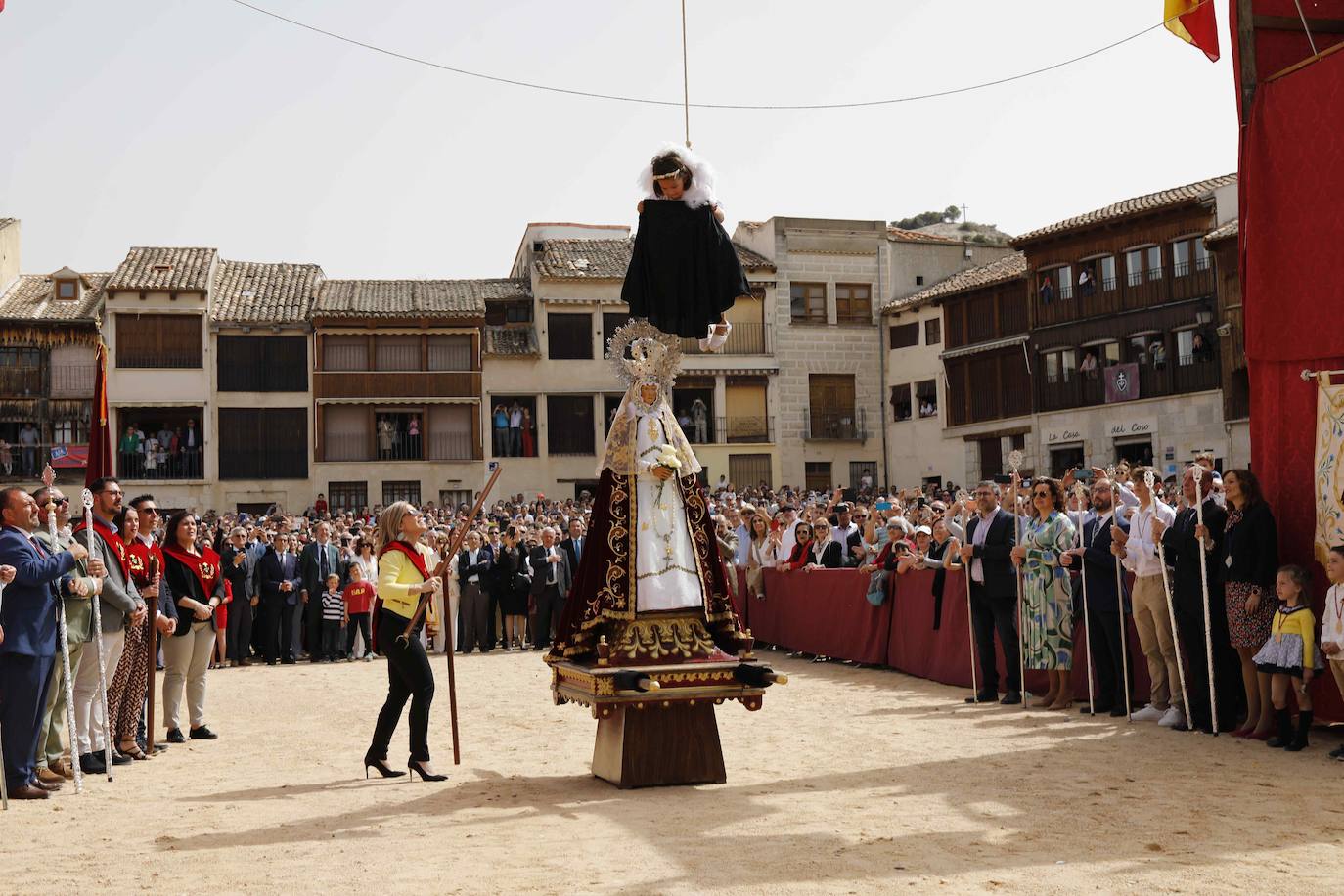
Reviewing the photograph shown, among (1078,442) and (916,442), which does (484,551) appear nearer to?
(1078,442)

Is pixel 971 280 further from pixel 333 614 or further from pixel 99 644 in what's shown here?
pixel 99 644

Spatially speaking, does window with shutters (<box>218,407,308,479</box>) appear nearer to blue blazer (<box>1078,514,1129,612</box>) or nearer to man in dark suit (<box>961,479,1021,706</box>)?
man in dark suit (<box>961,479,1021,706</box>)

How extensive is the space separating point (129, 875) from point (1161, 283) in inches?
1385

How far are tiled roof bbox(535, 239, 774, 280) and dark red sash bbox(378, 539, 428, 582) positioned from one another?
35.8 meters

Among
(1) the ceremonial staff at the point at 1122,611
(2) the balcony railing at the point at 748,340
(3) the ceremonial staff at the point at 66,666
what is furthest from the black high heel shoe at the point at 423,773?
(2) the balcony railing at the point at 748,340

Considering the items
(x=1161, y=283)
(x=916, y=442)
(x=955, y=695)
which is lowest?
(x=955, y=695)

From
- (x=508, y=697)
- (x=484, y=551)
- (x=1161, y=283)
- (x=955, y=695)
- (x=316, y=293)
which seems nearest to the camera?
(x=955, y=695)

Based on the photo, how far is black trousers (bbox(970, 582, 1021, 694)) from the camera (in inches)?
514

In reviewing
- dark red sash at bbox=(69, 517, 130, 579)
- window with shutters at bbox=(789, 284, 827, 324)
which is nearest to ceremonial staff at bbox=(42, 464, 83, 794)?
dark red sash at bbox=(69, 517, 130, 579)

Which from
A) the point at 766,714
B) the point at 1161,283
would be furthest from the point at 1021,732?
the point at 1161,283

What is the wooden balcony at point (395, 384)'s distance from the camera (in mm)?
43994

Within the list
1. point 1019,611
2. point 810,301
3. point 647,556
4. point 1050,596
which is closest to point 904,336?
point 810,301

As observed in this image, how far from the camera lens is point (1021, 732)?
428 inches

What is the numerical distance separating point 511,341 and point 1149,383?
774 inches
